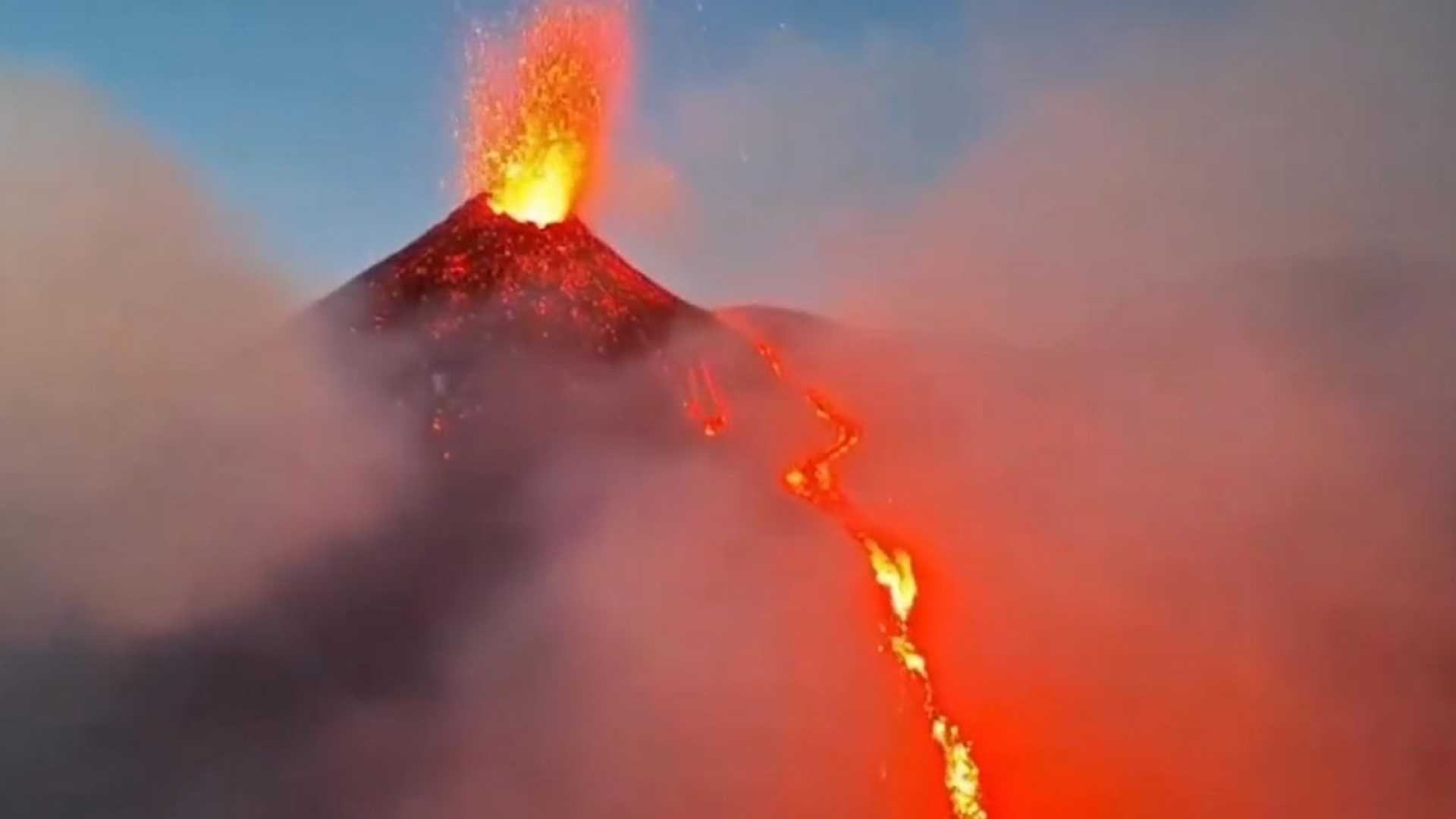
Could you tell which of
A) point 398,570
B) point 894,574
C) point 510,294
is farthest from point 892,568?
A: point 510,294

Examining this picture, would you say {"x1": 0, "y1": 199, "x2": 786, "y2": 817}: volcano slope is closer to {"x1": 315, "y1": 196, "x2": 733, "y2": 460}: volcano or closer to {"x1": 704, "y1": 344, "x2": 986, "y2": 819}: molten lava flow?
{"x1": 315, "y1": 196, "x2": 733, "y2": 460}: volcano

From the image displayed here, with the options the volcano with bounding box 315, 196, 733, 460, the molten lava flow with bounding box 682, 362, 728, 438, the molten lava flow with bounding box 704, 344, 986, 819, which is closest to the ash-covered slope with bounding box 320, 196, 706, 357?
the volcano with bounding box 315, 196, 733, 460

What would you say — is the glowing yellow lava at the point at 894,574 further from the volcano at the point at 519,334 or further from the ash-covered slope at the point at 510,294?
the ash-covered slope at the point at 510,294

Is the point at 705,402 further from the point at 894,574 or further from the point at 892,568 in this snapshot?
the point at 894,574

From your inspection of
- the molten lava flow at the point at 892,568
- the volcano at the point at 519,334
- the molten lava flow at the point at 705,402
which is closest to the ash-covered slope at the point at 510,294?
the volcano at the point at 519,334

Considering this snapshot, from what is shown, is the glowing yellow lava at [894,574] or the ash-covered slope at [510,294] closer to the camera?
the glowing yellow lava at [894,574]
